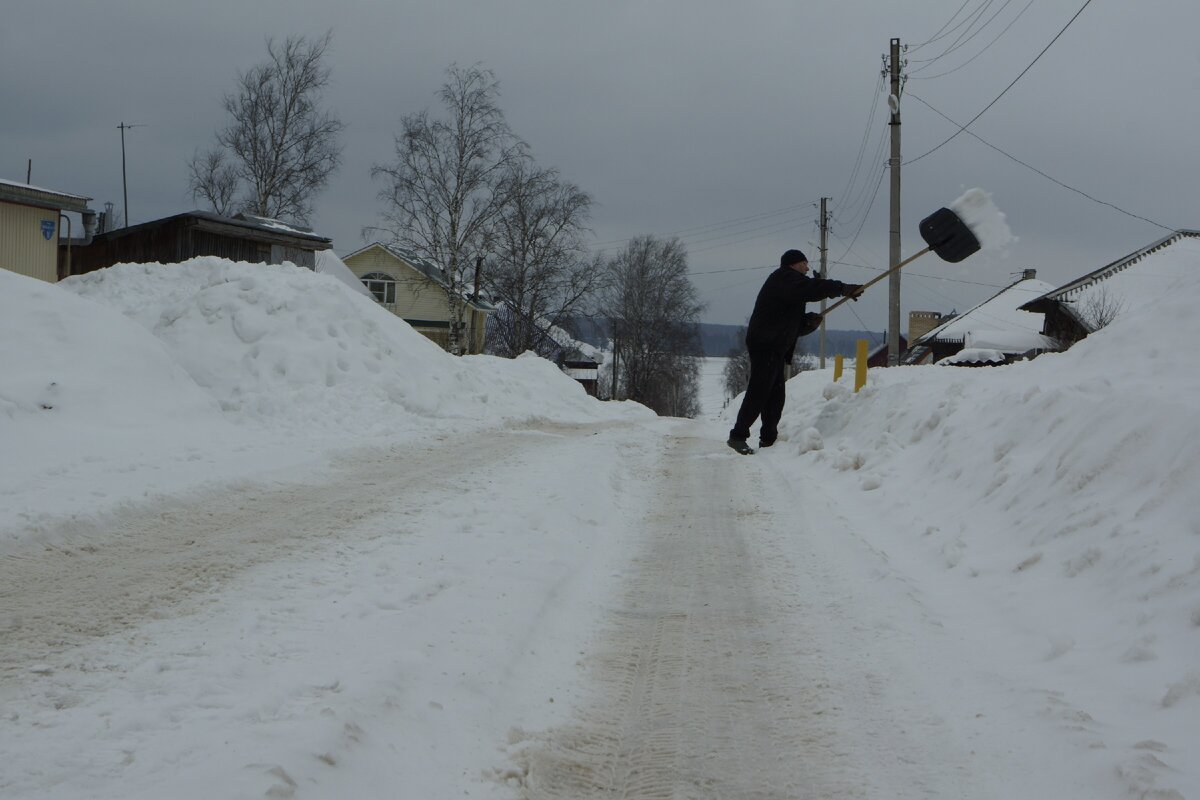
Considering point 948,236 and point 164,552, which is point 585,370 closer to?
point 948,236

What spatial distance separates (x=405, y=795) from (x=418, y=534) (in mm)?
2755

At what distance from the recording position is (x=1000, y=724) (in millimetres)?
3074

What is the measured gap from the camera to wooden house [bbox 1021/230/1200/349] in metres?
36.5

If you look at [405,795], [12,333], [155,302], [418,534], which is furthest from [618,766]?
[155,302]

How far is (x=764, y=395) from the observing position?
10500 millimetres

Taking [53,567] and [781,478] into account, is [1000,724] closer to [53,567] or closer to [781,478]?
[53,567]

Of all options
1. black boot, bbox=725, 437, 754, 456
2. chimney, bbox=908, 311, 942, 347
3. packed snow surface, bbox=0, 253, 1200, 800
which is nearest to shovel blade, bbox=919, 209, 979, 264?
packed snow surface, bbox=0, 253, 1200, 800

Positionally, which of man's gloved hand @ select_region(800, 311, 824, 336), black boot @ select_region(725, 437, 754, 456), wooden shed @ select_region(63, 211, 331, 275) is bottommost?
black boot @ select_region(725, 437, 754, 456)

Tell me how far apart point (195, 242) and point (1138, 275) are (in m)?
34.7

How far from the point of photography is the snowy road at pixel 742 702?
9.09 ft

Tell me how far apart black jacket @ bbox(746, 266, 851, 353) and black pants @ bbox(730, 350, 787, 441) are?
13 cm

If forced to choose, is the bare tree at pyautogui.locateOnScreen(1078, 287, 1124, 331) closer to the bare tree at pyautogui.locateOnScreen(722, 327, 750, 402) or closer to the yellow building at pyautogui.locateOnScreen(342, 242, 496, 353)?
the yellow building at pyautogui.locateOnScreen(342, 242, 496, 353)

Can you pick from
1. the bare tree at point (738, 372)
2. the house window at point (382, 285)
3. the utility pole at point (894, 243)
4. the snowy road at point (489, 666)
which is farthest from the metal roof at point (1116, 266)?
the bare tree at point (738, 372)

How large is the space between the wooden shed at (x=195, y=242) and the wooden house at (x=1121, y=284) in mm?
28095
